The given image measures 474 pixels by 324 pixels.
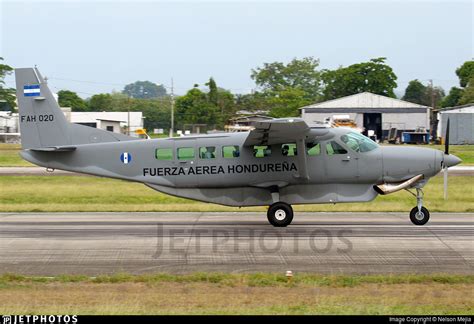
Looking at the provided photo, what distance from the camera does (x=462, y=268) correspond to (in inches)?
597

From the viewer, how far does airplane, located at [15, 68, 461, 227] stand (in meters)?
21.6

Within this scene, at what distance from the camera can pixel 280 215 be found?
21391mm

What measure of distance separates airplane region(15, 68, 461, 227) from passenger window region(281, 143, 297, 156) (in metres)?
0.03

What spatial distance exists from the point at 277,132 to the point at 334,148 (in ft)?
6.36

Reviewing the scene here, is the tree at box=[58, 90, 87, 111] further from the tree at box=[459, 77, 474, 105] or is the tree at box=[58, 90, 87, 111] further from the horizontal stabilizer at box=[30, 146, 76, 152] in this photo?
the horizontal stabilizer at box=[30, 146, 76, 152]

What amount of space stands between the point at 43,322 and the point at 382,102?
236 ft

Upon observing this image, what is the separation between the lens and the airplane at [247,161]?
70.9 feet

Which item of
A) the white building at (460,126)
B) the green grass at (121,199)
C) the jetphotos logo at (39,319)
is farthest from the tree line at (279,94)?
the jetphotos logo at (39,319)

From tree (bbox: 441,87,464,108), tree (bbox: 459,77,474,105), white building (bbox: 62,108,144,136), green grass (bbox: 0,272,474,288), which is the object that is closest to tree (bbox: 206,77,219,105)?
white building (bbox: 62,108,144,136)

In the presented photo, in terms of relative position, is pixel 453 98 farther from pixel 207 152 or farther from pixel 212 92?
pixel 207 152

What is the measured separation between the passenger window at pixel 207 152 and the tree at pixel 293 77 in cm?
7446

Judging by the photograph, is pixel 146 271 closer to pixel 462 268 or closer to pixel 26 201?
pixel 462 268

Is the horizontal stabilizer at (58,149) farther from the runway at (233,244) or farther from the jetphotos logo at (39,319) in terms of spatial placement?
the jetphotos logo at (39,319)

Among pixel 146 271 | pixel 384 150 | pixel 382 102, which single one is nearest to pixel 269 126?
pixel 384 150
